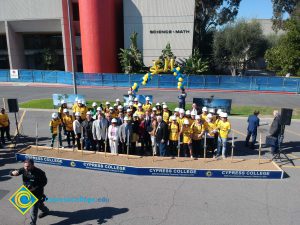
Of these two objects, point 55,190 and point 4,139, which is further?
point 4,139

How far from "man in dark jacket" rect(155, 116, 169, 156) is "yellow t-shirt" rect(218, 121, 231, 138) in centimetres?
212

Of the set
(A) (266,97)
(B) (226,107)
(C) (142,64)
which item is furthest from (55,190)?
(C) (142,64)

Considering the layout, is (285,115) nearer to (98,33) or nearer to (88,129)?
(88,129)

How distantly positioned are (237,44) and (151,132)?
3091 cm

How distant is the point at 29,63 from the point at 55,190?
1573 inches

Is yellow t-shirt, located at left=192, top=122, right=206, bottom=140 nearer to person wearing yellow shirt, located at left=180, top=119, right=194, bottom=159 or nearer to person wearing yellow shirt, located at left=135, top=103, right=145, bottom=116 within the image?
person wearing yellow shirt, located at left=180, top=119, right=194, bottom=159

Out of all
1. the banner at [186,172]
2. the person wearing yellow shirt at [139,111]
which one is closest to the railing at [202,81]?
the person wearing yellow shirt at [139,111]

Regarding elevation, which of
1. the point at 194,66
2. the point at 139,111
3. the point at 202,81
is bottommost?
the point at 202,81

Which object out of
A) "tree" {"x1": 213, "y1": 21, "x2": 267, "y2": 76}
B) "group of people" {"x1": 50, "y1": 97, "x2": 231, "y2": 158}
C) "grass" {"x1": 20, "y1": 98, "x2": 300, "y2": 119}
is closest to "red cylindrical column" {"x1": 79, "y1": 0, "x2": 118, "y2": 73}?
"grass" {"x1": 20, "y1": 98, "x2": 300, "y2": 119}

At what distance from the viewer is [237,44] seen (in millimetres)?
36875

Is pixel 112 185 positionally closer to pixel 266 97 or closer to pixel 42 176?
pixel 42 176

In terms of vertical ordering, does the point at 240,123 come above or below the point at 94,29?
below

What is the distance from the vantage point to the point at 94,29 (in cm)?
3178

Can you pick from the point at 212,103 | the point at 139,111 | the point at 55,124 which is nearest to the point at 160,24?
the point at 212,103
